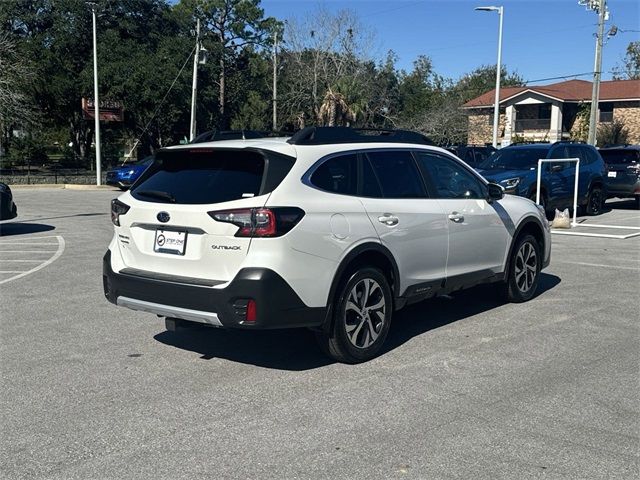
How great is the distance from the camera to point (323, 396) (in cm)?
479

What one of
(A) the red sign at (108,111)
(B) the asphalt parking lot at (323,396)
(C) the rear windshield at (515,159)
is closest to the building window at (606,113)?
(A) the red sign at (108,111)

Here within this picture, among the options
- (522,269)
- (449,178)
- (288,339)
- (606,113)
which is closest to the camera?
(288,339)

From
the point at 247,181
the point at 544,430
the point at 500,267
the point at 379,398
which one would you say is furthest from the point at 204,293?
the point at 500,267

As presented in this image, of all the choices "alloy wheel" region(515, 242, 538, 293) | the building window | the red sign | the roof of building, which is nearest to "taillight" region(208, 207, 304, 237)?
"alloy wheel" region(515, 242, 538, 293)

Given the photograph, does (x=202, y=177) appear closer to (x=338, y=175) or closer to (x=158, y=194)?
(x=158, y=194)

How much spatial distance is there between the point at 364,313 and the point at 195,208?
1589 mm

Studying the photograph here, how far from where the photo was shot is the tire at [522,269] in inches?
295

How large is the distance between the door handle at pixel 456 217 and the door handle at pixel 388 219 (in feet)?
2.85

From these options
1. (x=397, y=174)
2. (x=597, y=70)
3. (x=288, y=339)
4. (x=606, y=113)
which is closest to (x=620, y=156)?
(x=597, y=70)

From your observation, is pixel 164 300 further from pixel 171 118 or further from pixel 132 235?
pixel 171 118

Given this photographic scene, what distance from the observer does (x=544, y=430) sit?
424cm

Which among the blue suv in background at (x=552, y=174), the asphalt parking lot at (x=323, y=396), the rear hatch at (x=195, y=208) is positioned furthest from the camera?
the blue suv in background at (x=552, y=174)

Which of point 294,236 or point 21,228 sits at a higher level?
point 294,236

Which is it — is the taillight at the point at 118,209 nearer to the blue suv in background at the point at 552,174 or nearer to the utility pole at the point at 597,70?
the blue suv in background at the point at 552,174
